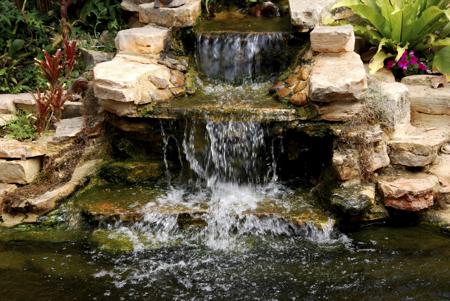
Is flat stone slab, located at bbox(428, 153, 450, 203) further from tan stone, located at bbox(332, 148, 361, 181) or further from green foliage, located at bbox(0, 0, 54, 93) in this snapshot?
green foliage, located at bbox(0, 0, 54, 93)

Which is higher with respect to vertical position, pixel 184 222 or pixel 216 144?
pixel 216 144

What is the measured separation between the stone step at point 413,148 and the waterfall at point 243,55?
5.41 ft

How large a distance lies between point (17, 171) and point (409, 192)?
3785 millimetres

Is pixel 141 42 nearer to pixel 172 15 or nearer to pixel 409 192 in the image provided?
pixel 172 15

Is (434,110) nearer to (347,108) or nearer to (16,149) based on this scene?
(347,108)

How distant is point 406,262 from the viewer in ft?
17.1

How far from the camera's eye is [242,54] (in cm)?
708

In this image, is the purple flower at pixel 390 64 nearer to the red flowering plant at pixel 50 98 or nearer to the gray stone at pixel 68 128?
the gray stone at pixel 68 128

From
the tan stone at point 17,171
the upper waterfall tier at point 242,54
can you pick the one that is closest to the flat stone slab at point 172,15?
the upper waterfall tier at point 242,54

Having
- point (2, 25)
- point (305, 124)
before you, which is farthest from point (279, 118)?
point (2, 25)

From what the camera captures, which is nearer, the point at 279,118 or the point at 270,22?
the point at 279,118

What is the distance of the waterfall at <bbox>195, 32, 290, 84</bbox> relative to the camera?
705cm

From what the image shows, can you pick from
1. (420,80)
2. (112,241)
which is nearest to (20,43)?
(112,241)

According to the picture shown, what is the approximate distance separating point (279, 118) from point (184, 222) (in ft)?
4.46
